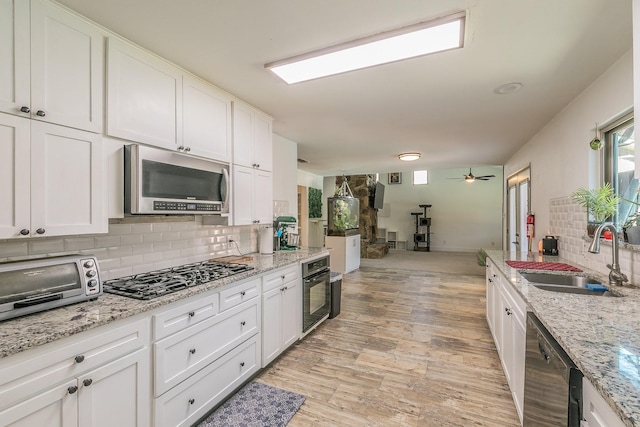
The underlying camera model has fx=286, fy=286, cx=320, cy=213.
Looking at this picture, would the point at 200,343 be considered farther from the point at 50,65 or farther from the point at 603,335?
the point at 603,335

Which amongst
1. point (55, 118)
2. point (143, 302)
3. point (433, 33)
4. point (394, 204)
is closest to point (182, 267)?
point (143, 302)

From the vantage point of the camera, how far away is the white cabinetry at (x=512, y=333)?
5.70 feet

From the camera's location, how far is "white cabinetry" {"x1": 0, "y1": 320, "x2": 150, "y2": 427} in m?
1.04

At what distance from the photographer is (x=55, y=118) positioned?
56.6 inches

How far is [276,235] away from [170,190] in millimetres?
1622

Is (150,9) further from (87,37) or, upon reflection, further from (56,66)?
(56,66)

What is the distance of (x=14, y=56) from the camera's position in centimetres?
131

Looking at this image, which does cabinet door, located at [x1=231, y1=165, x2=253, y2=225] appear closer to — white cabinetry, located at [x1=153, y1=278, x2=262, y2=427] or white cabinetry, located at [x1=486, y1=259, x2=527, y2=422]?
white cabinetry, located at [x1=153, y1=278, x2=262, y2=427]

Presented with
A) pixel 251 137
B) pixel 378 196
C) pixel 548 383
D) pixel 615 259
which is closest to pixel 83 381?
pixel 548 383

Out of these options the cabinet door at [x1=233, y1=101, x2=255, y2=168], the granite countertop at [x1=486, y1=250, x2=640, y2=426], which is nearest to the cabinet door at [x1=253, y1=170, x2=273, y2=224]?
the cabinet door at [x1=233, y1=101, x2=255, y2=168]

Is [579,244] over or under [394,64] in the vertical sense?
under

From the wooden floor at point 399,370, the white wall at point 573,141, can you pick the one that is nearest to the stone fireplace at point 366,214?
the wooden floor at point 399,370

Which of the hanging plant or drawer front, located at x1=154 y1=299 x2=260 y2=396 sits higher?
the hanging plant

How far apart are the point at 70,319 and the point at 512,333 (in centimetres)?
253
